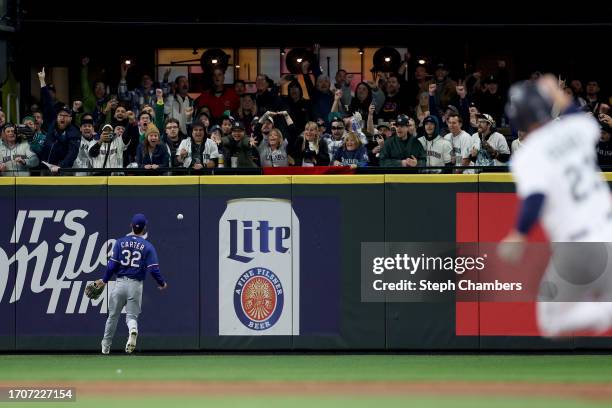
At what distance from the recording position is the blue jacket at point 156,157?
730 inches

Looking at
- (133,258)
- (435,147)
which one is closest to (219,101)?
(435,147)

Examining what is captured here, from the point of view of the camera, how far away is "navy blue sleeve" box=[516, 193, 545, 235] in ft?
24.7

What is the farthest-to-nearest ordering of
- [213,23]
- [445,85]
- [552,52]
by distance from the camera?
[552,52]
[213,23]
[445,85]

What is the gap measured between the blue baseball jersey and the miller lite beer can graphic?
1.86 meters

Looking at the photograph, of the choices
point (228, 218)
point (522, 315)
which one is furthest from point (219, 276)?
point (522, 315)

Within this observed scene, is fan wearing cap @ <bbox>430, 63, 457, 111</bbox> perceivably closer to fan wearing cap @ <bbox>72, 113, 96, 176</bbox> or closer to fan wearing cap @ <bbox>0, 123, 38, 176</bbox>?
fan wearing cap @ <bbox>72, 113, 96, 176</bbox>

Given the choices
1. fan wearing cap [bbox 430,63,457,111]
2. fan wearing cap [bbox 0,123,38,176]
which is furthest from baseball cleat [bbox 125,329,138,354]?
fan wearing cap [bbox 430,63,457,111]

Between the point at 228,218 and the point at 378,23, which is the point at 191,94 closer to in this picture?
the point at 378,23

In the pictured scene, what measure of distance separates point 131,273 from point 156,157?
7.77ft

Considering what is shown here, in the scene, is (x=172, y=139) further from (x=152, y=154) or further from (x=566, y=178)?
(x=566, y=178)

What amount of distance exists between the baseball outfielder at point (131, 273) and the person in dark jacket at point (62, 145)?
2.38m

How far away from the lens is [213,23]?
23.3 meters

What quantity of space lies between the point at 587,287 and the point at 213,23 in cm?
972

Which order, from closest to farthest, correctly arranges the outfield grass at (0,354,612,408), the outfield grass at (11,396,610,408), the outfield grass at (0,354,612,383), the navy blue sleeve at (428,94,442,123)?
the outfield grass at (11,396,610,408)
the outfield grass at (0,354,612,408)
the outfield grass at (0,354,612,383)
the navy blue sleeve at (428,94,442,123)
